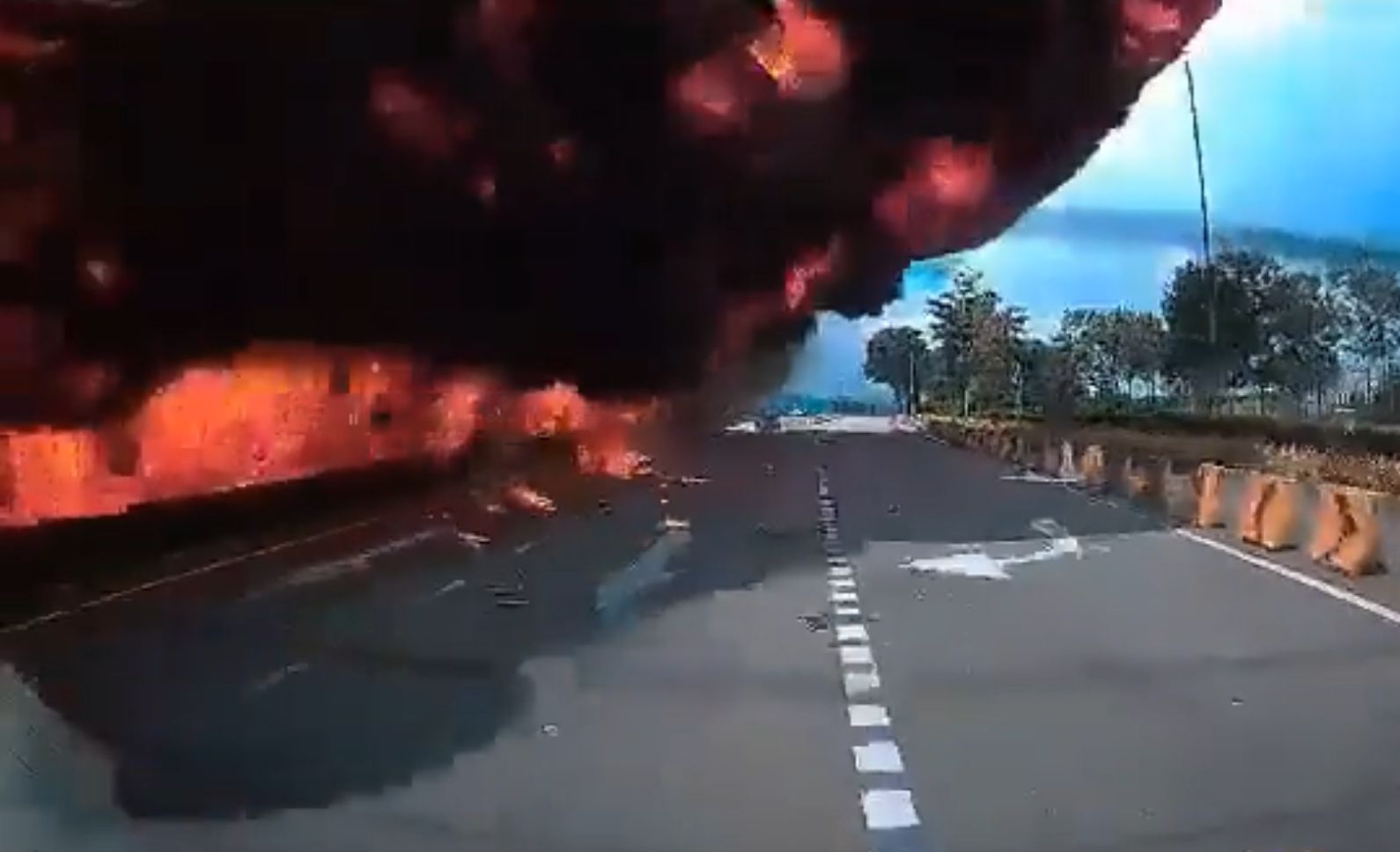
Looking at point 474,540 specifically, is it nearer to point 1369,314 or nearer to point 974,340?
point 1369,314

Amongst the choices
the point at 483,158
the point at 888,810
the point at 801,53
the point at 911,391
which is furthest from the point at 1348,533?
the point at 888,810

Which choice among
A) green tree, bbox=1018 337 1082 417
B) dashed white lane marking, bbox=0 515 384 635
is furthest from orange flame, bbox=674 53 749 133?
dashed white lane marking, bbox=0 515 384 635

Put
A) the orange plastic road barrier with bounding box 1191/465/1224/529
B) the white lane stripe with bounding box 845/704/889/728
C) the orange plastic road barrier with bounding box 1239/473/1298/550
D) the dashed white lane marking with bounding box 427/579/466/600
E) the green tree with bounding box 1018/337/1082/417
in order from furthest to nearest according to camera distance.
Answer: the orange plastic road barrier with bounding box 1191/465/1224/529
the orange plastic road barrier with bounding box 1239/473/1298/550
the dashed white lane marking with bounding box 427/579/466/600
the green tree with bounding box 1018/337/1082/417
the white lane stripe with bounding box 845/704/889/728

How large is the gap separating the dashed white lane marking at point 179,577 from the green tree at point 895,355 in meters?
7.29

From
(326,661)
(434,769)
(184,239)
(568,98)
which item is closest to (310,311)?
(184,239)

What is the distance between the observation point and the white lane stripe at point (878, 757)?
952 centimetres

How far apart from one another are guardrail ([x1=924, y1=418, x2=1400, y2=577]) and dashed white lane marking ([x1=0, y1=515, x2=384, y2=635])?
765 cm

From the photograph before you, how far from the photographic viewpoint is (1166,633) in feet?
48.8

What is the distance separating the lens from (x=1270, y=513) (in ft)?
83.8

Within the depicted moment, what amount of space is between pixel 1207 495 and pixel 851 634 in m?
15.8

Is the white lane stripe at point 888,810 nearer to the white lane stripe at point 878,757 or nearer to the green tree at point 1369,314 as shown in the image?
the white lane stripe at point 878,757

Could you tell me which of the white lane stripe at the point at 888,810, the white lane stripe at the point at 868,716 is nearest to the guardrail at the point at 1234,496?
the white lane stripe at the point at 868,716

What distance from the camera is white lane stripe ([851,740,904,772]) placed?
9.52 meters

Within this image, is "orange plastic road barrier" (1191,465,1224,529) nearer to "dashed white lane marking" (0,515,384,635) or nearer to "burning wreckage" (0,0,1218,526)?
"burning wreckage" (0,0,1218,526)
